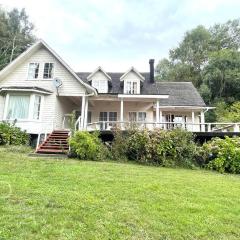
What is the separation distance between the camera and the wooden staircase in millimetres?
15039

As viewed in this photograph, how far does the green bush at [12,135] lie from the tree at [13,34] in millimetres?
25227

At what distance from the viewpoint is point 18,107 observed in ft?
60.6

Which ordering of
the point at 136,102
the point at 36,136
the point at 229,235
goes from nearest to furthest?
the point at 229,235 → the point at 36,136 → the point at 136,102

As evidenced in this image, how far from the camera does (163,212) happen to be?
6.12m

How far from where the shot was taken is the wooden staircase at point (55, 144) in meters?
15.0

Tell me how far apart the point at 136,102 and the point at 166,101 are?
9.43ft

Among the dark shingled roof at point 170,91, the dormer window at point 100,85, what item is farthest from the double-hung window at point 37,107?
the dark shingled roof at point 170,91

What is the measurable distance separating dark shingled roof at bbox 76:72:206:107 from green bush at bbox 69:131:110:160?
27.7ft

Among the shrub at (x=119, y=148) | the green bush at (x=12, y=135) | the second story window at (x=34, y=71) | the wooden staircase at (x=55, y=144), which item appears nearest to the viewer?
the shrub at (x=119, y=148)

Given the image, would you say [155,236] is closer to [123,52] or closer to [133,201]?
[133,201]

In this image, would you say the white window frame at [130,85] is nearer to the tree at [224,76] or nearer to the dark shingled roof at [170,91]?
the dark shingled roof at [170,91]

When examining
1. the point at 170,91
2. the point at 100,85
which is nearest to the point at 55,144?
the point at 100,85

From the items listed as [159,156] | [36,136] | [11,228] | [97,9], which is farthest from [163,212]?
[97,9]

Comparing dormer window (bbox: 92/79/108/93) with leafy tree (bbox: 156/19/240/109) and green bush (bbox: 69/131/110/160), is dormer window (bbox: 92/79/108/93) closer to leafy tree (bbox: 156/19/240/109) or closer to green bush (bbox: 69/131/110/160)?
green bush (bbox: 69/131/110/160)
